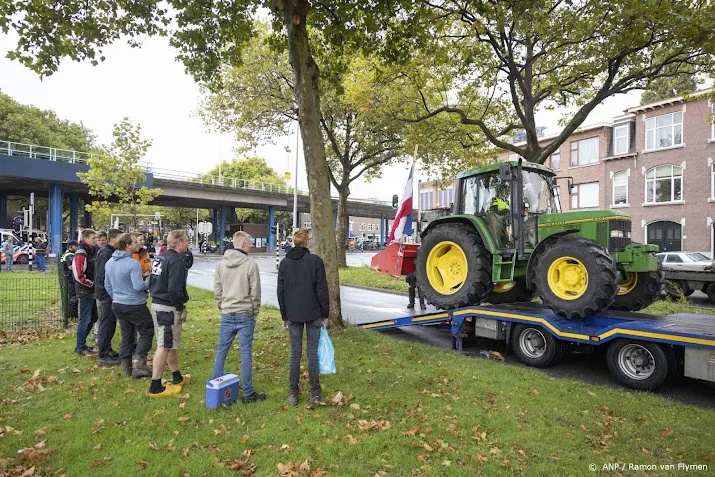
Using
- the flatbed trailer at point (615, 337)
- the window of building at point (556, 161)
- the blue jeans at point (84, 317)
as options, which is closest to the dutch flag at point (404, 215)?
the flatbed trailer at point (615, 337)

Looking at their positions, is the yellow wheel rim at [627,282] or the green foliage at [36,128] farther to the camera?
the green foliage at [36,128]

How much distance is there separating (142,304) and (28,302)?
8.26m

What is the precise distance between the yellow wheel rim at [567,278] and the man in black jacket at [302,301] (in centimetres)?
348

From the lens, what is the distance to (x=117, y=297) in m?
5.55

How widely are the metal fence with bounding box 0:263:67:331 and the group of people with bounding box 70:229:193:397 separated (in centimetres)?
343

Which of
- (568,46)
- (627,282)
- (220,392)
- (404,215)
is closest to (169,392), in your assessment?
(220,392)

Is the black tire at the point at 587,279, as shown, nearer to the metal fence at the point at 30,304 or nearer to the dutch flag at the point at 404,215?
the dutch flag at the point at 404,215

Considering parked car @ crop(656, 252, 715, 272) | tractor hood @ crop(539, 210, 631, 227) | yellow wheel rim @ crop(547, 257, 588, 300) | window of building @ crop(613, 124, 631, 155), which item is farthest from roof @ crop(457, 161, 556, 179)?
window of building @ crop(613, 124, 631, 155)

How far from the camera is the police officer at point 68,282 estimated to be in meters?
8.35

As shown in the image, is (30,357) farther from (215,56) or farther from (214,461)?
(215,56)

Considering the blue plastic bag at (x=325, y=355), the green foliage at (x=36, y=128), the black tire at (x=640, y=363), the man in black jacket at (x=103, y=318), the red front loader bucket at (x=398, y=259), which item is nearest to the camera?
the blue plastic bag at (x=325, y=355)

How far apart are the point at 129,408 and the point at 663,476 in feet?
16.1

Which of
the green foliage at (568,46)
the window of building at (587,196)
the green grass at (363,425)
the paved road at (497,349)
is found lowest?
the paved road at (497,349)

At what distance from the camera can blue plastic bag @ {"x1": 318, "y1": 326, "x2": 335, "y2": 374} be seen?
5301 millimetres
